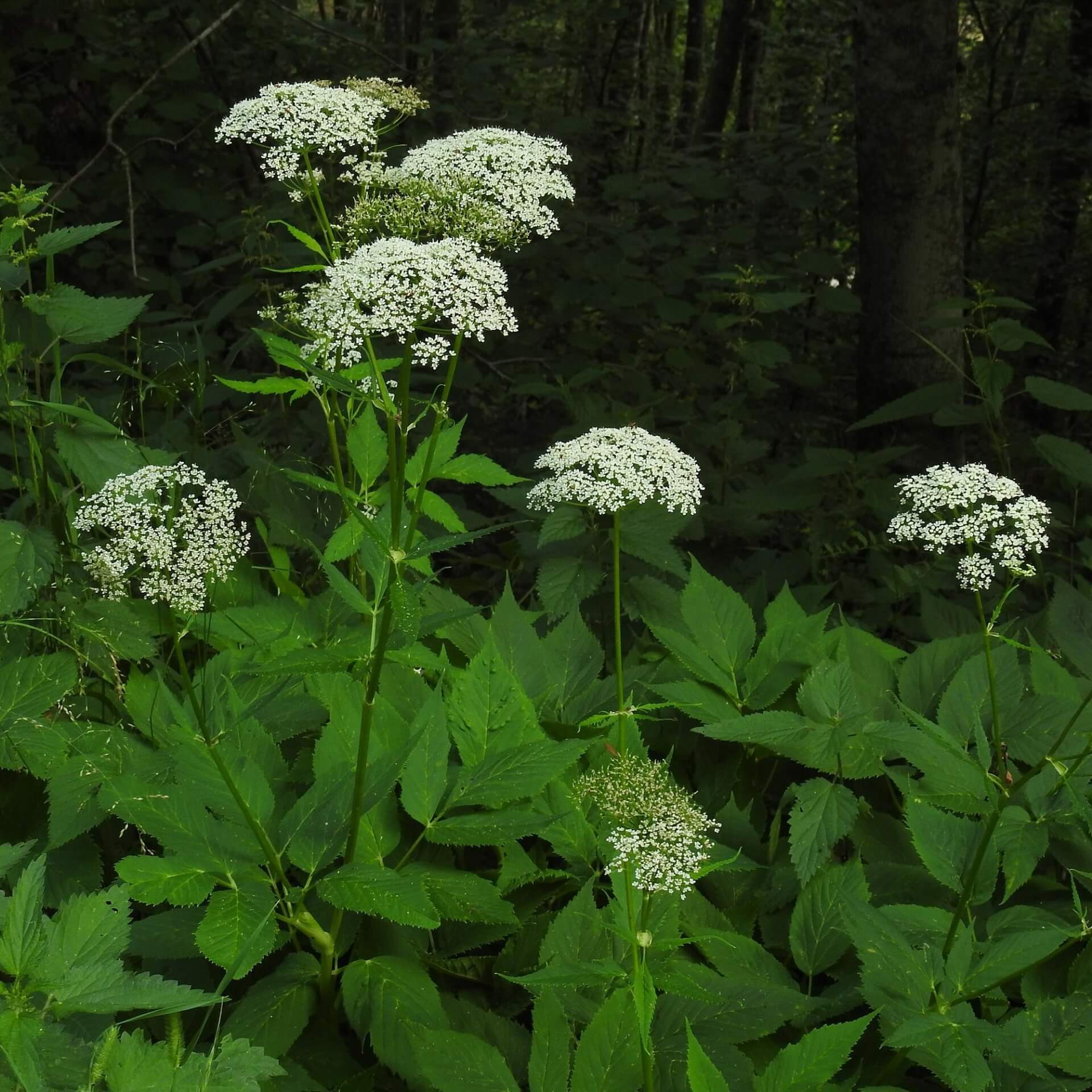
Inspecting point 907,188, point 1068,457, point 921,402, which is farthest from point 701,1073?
point 907,188

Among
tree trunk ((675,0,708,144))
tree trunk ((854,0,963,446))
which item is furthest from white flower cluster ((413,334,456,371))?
tree trunk ((675,0,708,144))

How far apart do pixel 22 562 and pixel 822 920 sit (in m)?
1.81

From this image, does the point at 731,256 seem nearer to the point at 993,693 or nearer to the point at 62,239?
the point at 62,239

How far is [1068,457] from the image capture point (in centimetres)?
409

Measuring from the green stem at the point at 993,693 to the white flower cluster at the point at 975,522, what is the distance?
7 cm

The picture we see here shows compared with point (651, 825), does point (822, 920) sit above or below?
below

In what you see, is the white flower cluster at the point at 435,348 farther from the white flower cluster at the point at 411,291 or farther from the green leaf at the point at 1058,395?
the green leaf at the point at 1058,395

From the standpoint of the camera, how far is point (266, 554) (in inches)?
129

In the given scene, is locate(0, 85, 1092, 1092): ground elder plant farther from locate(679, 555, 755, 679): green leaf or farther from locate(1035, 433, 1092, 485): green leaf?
locate(1035, 433, 1092, 485): green leaf

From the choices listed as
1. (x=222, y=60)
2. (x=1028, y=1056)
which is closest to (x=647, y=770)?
(x=1028, y=1056)

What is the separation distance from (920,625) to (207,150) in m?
6.00

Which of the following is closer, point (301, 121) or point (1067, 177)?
point (301, 121)

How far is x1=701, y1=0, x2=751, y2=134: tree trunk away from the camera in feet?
42.4

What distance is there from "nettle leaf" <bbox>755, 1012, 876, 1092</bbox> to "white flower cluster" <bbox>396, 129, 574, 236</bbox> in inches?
60.8
